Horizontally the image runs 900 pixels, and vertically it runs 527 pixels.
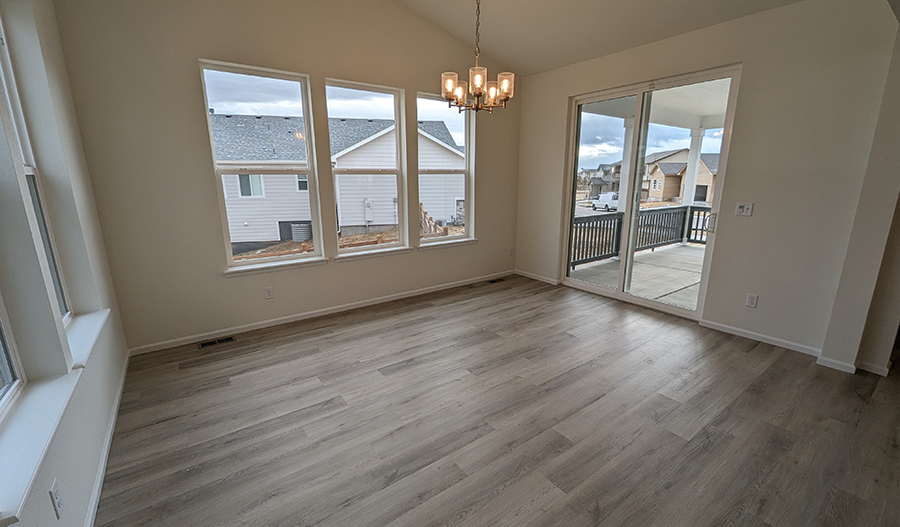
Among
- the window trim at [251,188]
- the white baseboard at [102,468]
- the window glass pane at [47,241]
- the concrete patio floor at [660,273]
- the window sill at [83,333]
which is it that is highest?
the window trim at [251,188]

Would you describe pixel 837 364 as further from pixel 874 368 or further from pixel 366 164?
pixel 366 164

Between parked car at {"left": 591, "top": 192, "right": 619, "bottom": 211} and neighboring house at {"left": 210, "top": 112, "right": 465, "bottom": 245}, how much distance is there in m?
1.93

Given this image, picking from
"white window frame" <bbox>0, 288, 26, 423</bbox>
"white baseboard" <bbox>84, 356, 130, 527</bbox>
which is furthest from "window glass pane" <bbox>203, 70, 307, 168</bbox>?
"white window frame" <bbox>0, 288, 26, 423</bbox>

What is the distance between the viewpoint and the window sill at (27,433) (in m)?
1.01

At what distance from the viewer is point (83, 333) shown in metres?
2.03

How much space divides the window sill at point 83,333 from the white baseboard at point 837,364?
4734 mm

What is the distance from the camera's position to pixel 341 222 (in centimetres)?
400

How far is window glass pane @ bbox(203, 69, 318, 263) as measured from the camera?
128 inches

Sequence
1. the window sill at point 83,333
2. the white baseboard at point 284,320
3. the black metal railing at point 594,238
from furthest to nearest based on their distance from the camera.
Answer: the black metal railing at point 594,238 → the white baseboard at point 284,320 → the window sill at point 83,333

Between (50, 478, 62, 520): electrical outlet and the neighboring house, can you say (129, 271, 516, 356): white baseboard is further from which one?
(50, 478, 62, 520): electrical outlet

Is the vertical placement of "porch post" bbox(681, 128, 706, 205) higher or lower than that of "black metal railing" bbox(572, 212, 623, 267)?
higher

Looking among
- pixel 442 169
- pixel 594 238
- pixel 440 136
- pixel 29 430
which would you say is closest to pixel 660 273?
pixel 594 238

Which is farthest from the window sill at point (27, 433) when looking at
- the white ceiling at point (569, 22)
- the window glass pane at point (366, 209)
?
the white ceiling at point (569, 22)

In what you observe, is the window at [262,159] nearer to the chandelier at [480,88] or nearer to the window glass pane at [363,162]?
the window glass pane at [363,162]
